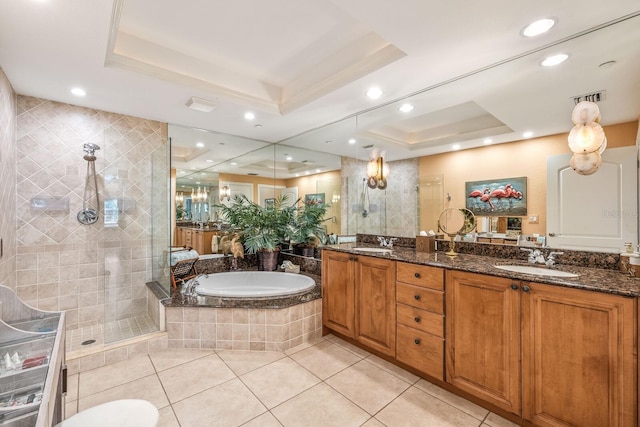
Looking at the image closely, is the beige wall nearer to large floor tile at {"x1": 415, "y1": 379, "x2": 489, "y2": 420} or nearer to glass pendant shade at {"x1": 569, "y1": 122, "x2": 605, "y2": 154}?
glass pendant shade at {"x1": 569, "y1": 122, "x2": 605, "y2": 154}

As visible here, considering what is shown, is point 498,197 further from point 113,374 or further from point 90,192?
point 90,192

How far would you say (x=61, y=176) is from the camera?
2.79 m

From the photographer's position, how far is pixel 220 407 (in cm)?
186

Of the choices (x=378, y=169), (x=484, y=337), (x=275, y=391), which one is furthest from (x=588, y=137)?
(x=275, y=391)

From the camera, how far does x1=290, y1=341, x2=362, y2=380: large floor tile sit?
7.63 feet

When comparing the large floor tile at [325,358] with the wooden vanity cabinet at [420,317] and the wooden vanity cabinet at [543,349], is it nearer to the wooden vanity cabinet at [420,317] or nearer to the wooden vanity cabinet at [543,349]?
the wooden vanity cabinet at [420,317]

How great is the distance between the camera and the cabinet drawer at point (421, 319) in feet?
6.62

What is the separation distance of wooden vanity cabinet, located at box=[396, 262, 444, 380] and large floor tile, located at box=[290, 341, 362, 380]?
489 mm

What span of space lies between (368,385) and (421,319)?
2.14 ft

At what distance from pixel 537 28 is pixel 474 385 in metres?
2.27

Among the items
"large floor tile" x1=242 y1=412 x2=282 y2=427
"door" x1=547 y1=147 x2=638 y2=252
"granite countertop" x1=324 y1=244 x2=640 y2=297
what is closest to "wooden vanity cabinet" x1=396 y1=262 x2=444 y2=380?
"granite countertop" x1=324 y1=244 x2=640 y2=297

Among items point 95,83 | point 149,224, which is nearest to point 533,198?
point 95,83

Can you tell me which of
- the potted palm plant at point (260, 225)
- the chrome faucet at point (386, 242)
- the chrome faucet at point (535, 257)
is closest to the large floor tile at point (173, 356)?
the potted palm plant at point (260, 225)

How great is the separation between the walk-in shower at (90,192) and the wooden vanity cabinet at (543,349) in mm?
3497
